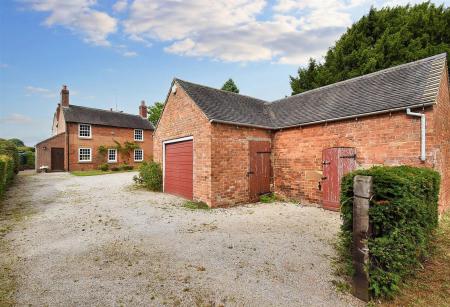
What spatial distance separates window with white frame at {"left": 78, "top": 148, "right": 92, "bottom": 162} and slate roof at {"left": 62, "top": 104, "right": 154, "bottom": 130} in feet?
10.8

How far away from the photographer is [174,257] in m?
4.77

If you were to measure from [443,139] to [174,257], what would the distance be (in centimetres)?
979

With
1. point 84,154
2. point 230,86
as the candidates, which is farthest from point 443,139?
point 84,154

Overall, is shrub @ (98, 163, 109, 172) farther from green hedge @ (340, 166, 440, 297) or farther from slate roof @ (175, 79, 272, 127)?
green hedge @ (340, 166, 440, 297)

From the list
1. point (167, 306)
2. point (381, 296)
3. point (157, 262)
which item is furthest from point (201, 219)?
point (381, 296)

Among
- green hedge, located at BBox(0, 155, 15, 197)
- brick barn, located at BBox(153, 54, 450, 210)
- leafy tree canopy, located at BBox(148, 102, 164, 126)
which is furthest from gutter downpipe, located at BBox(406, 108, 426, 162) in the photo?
leafy tree canopy, located at BBox(148, 102, 164, 126)

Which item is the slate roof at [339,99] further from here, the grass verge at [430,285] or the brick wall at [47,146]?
the brick wall at [47,146]

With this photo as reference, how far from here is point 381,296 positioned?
3.29 meters

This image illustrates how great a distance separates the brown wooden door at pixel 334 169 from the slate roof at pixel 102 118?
26940mm

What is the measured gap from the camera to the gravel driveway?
11.3 ft

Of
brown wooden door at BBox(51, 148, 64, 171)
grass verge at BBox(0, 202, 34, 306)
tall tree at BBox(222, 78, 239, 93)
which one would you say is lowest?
grass verge at BBox(0, 202, 34, 306)

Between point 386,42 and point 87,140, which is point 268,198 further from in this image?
point 87,140

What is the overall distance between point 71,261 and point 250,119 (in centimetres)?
866

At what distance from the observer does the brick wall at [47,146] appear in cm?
2480
